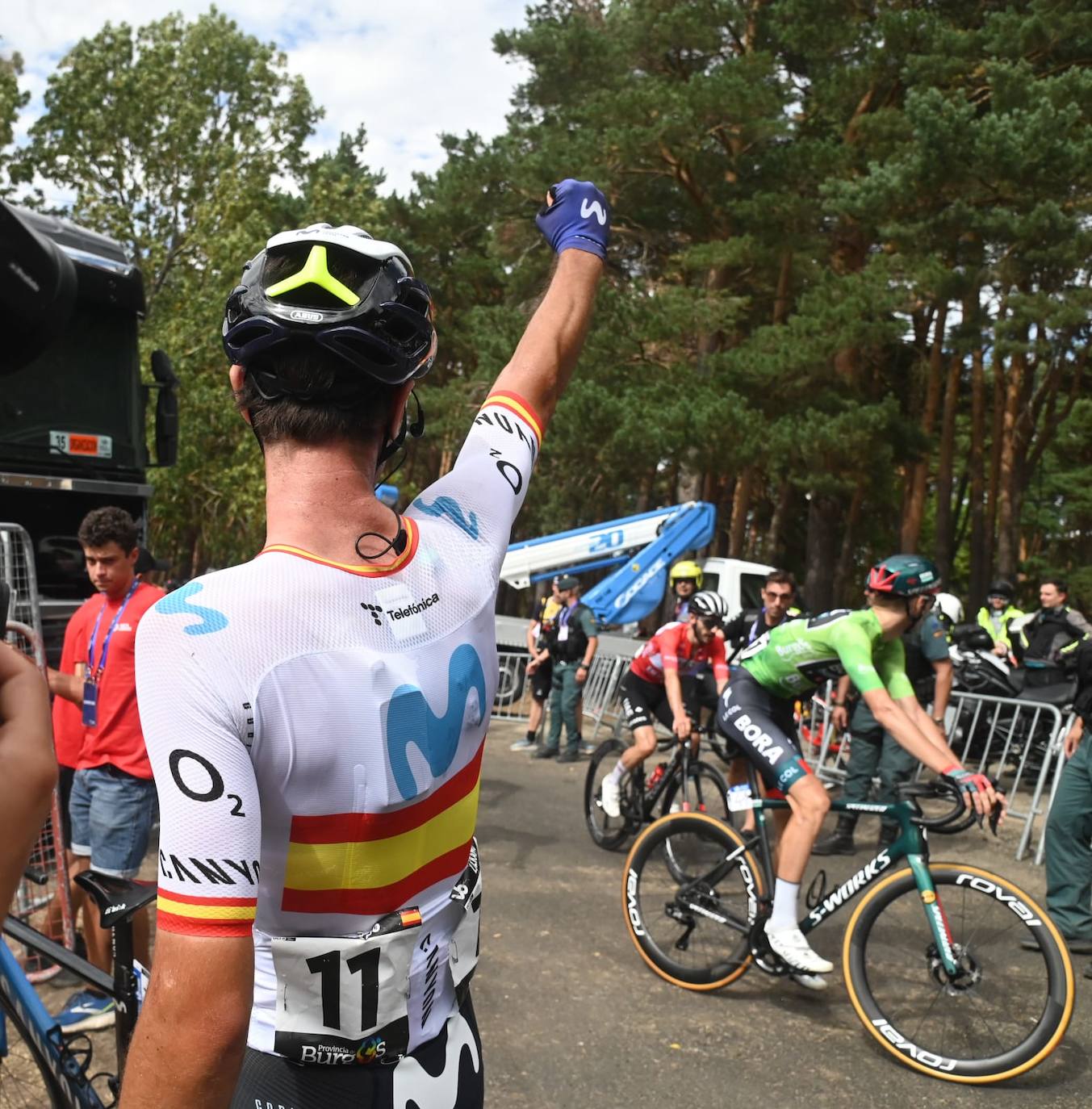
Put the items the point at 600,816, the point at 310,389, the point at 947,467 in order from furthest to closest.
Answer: the point at 947,467 → the point at 600,816 → the point at 310,389

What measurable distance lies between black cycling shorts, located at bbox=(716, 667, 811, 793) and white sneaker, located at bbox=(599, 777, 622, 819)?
202cm

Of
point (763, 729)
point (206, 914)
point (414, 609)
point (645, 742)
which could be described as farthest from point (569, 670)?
point (206, 914)

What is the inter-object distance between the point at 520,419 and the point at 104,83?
35.6 m

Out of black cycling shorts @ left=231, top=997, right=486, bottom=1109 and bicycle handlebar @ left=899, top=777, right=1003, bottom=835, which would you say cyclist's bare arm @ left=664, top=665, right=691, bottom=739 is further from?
black cycling shorts @ left=231, top=997, right=486, bottom=1109

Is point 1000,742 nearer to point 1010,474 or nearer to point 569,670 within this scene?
point 569,670

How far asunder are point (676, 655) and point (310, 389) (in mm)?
6333

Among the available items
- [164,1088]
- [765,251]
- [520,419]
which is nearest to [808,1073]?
[520,419]

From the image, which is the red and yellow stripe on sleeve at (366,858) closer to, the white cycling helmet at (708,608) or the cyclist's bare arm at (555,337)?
the cyclist's bare arm at (555,337)

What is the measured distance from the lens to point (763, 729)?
17.3ft

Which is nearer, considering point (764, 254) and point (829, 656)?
point (829, 656)

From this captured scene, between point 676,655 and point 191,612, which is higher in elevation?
point 191,612

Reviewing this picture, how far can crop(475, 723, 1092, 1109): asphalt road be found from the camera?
13.6 feet

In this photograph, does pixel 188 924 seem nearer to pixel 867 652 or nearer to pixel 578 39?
pixel 867 652

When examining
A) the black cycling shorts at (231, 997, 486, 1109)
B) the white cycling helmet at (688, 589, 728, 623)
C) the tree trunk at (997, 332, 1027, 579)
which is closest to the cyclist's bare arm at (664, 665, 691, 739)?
the white cycling helmet at (688, 589, 728, 623)
